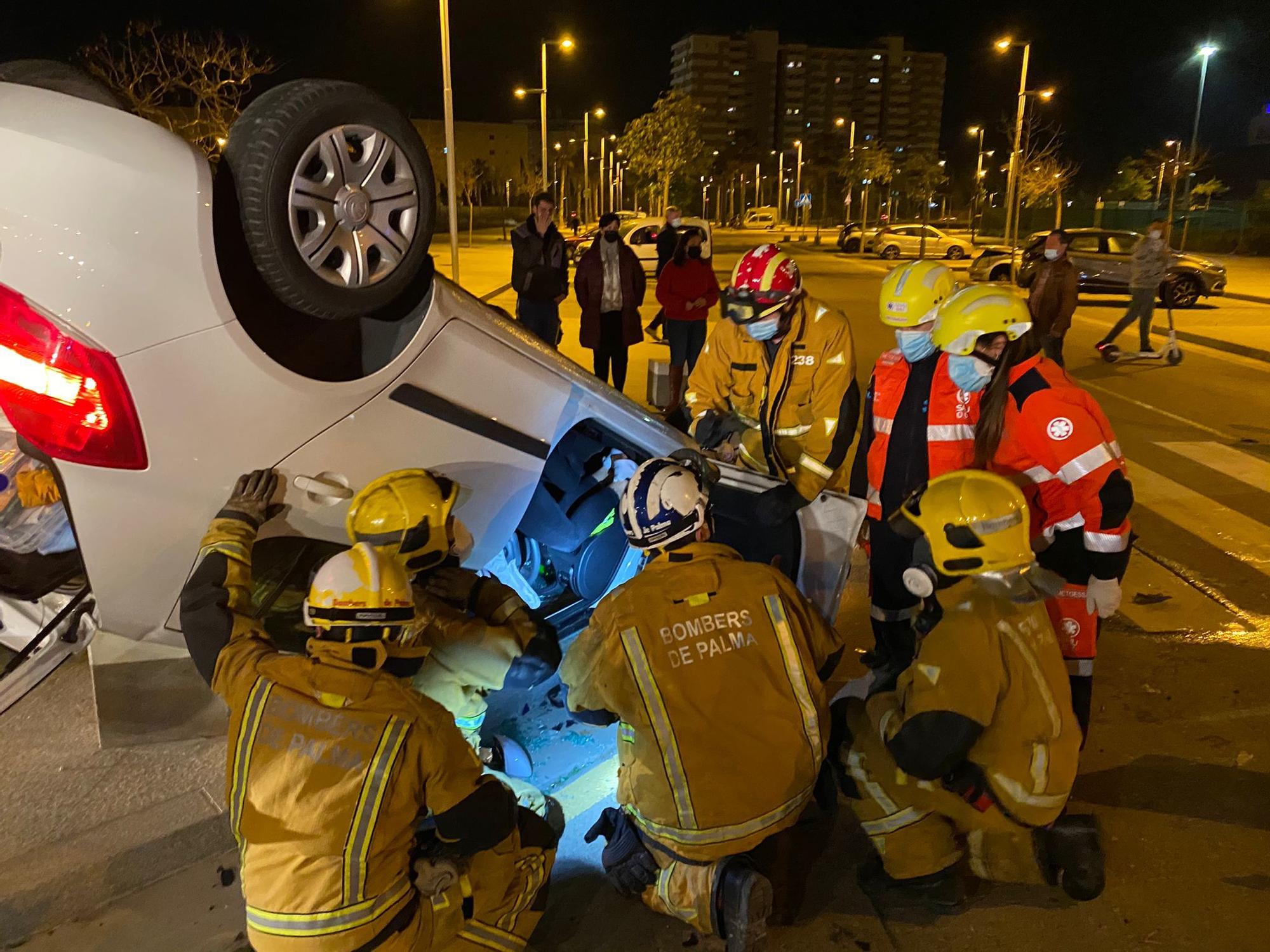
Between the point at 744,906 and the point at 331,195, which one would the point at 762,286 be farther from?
the point at 744,906

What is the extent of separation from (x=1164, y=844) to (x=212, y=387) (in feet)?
10.4

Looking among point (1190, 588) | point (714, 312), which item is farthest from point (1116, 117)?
point (1190, 588)

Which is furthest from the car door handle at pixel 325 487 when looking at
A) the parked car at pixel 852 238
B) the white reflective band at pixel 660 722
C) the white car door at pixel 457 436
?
the parked car at pixel 852 238

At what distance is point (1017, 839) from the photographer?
Answer: 2.79m

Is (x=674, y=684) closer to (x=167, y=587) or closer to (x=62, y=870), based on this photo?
(x=167, y=587)

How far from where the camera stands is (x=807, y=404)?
4.05 m

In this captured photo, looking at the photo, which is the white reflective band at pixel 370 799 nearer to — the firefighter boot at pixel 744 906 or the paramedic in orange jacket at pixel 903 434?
the firefighter boot at pixel 744 906

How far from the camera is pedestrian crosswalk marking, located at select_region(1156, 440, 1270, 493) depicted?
713cm

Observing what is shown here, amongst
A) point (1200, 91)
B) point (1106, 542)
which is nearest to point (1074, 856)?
point (1106, 542)

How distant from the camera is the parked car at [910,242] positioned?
3397 centimetres

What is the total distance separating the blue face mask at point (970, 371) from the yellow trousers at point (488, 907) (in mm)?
2078

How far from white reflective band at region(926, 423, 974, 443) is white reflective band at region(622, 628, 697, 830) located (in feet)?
5.06

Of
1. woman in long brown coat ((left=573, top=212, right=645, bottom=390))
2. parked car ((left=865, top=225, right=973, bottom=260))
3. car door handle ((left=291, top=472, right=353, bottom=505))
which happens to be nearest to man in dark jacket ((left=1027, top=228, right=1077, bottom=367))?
woman in long brown coat ((left=573, top=212, right=645, bottom=390))

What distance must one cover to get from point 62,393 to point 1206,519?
6.50m
